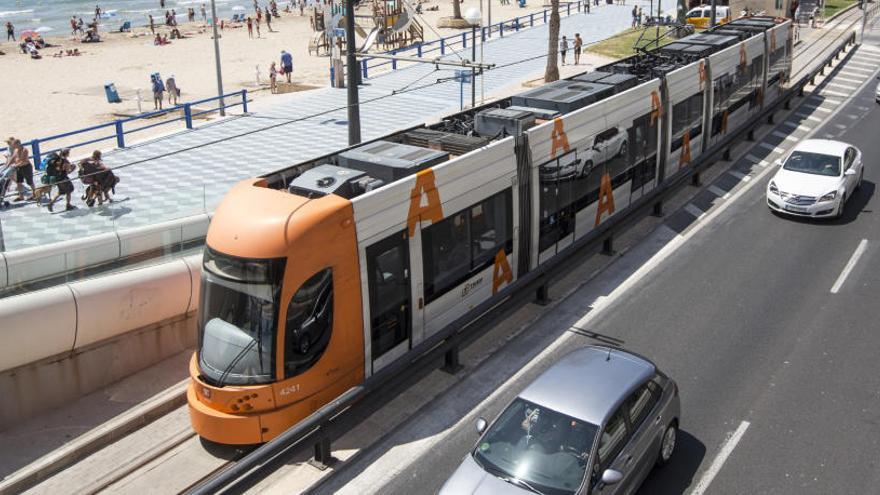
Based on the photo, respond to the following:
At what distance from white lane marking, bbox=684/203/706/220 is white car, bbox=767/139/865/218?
5.24 ft

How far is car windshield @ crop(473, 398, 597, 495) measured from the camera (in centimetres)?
895

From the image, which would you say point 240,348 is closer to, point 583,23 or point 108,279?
point 108,279

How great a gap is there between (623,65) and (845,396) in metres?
11.9

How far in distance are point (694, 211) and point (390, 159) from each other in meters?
10.3

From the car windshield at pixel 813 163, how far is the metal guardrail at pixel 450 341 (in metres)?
2.21

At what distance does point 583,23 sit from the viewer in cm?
6266

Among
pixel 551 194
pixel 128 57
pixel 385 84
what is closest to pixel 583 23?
pixel 385 84

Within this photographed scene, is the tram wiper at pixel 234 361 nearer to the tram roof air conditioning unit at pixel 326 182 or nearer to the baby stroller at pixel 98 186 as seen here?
the tram roof air conditioning unit at pixel 326 182

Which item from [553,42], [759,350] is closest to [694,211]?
[759,350]

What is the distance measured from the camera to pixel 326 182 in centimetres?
1188

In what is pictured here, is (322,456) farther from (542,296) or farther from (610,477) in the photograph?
(542,296)

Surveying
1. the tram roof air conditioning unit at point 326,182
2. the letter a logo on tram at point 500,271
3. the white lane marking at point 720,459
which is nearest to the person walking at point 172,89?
the letter a logo on tram at point 500,271

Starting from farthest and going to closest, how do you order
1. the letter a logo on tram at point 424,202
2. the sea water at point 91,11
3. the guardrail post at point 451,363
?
1. the sea water at point 91,11
2. the guardrail post at point 451,363
3. the letter a logo on tram at point 424,202

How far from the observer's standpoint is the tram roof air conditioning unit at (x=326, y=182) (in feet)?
38.5
